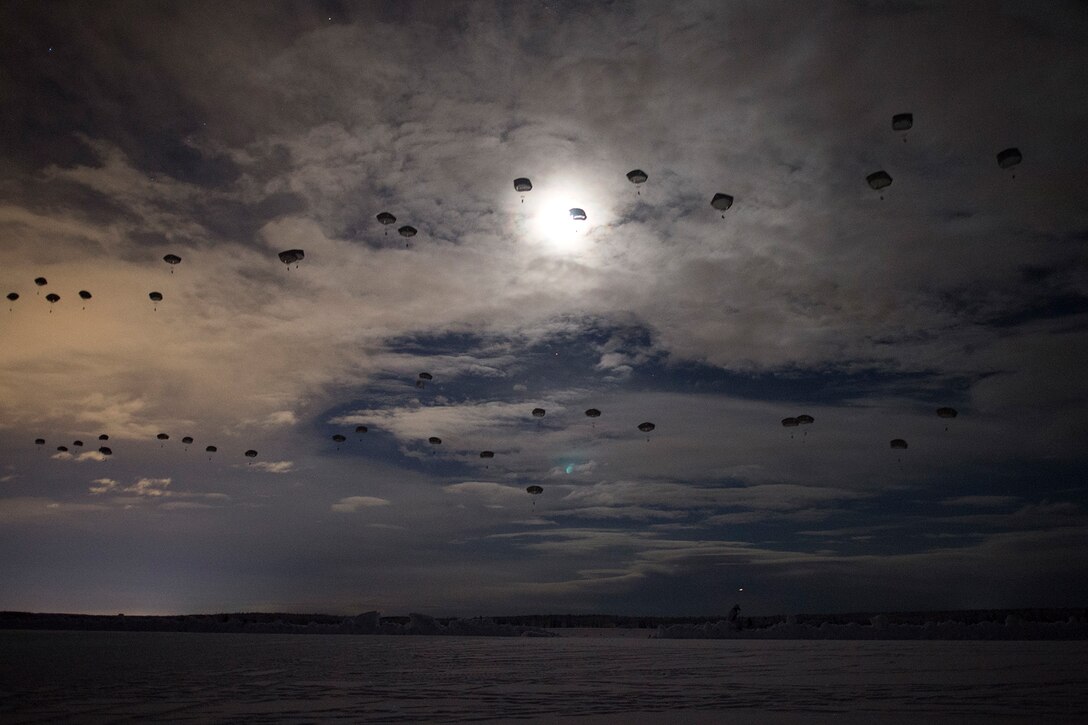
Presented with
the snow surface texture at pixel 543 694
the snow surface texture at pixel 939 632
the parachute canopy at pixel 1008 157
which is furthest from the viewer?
the snow surface texture at pixel 939 632

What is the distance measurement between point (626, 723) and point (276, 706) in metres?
6.86

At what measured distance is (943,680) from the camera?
68.0 feet

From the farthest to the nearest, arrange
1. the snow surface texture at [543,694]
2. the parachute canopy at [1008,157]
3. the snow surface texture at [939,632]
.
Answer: the snow surface texture at [939,632] < the parachute canopy at [1008,157] < the snow surface texture at [543,694]

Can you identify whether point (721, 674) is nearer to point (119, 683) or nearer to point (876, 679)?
point (876, 679)

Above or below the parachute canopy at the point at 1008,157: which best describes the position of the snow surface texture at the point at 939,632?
below

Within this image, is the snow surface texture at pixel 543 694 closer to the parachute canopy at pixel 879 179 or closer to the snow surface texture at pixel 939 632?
the parachute canopy at pixel 879 179

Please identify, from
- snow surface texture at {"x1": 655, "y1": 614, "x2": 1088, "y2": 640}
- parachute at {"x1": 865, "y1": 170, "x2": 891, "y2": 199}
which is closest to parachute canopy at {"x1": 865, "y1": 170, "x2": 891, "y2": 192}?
parachute at {"x1": 865, "y1": 170, "x2": 891, "y2": 199}

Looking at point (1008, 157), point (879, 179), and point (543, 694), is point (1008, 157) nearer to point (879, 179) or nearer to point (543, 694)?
point (879, 179)

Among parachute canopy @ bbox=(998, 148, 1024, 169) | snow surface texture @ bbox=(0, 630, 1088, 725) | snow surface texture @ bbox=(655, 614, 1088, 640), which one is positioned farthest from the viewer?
snow surface texture @ bbox=(655, 614, 1088, 640)

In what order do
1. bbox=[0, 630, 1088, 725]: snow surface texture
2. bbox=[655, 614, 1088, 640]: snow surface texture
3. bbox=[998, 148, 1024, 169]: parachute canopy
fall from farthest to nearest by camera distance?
bbox=[655, 614, 1088, 640]: snow surface texture < bbox=[998, 148, 1024, 169]: parachute canopy < bbox=[0, 630, 1088, 725]: snow surface texture


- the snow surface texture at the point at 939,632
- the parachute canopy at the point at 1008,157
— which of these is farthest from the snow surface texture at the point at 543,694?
the snow surface texture at the point at 939,632

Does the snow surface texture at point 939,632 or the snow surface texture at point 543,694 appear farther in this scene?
the snow surface texture at point 939,632

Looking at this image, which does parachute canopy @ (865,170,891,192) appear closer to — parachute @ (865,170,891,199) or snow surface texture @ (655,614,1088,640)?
parachute @ (865,170,891,199)

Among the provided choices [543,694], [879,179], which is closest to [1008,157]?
[879,179]
